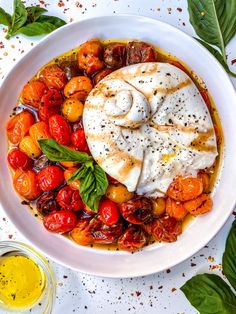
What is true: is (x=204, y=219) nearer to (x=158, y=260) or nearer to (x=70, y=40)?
(x=158, y=260)

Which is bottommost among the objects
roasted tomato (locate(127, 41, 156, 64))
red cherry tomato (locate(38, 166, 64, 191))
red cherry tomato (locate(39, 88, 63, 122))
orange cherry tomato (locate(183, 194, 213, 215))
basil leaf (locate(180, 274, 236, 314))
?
basil leaf (locate(180, 274, 236, 314))

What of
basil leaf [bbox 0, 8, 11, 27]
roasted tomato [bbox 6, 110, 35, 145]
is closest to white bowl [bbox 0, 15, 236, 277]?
roasted tomato [bbox 6, 110, 35, 145]

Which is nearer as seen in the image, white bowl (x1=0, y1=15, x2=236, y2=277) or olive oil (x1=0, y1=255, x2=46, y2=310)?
white bowl (x1=0, y1=15, x2=236, y2=277)

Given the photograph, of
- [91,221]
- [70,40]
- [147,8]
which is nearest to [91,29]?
[70,40]

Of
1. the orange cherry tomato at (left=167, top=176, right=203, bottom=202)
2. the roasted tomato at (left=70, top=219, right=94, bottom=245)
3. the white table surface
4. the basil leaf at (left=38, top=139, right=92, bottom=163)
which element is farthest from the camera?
the white table surface

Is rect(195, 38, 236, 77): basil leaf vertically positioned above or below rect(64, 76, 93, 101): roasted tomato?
above

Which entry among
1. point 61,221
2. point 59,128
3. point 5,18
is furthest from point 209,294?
point 5,18

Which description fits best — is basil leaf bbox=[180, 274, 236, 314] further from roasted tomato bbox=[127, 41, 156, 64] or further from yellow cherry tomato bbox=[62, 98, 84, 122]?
roasted tomato bbox=[127, 41, 156, 64]
